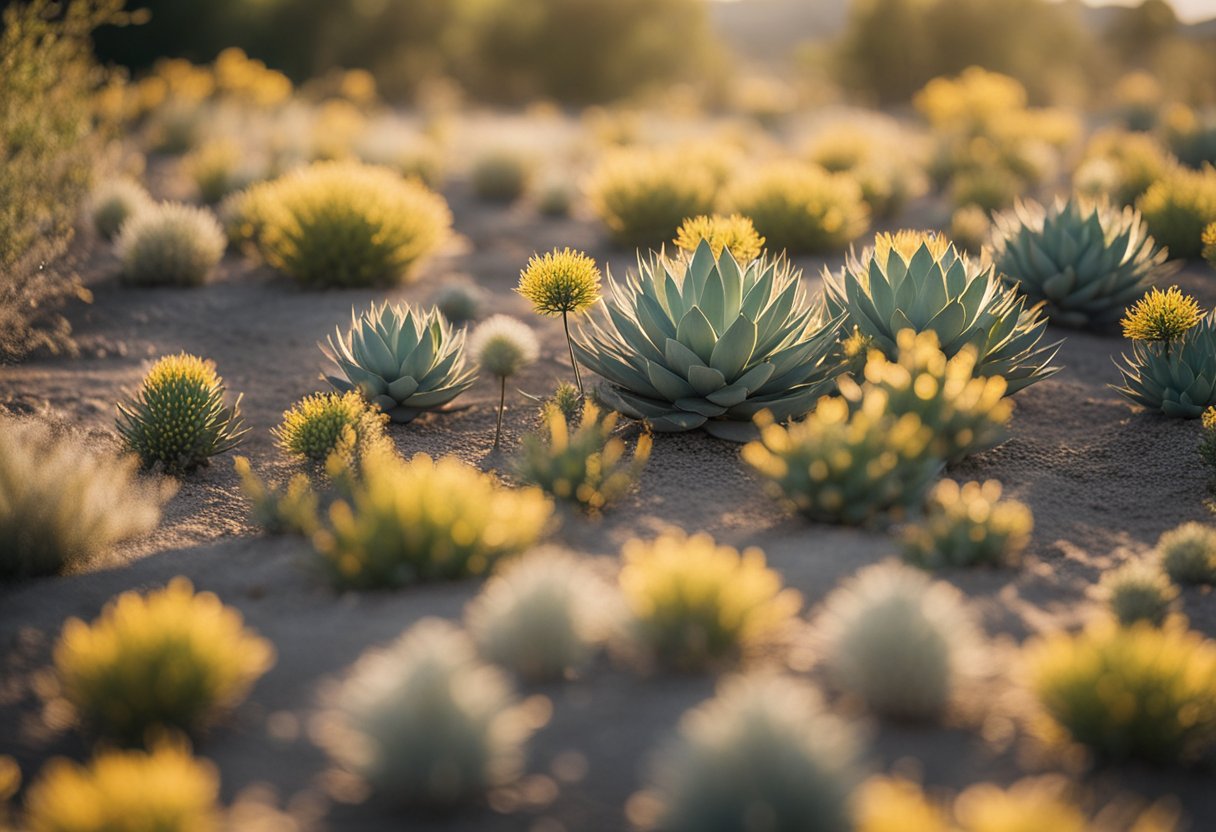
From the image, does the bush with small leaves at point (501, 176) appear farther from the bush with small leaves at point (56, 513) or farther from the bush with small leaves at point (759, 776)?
the bush with small leaves at point (759, 776)

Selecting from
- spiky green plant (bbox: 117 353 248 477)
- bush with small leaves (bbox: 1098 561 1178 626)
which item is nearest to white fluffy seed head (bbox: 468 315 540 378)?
spiky green plant (bbox: 117 353 248 477)

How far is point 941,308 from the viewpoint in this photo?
6016 millimetres

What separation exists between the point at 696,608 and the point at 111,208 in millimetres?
8704

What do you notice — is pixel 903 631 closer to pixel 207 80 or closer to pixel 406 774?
pixel 406 774

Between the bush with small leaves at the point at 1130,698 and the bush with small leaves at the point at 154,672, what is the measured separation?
248cm

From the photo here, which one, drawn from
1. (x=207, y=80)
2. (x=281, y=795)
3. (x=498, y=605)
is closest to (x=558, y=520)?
(x=498, y=605)

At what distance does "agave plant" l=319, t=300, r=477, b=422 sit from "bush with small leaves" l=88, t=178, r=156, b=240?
487cm

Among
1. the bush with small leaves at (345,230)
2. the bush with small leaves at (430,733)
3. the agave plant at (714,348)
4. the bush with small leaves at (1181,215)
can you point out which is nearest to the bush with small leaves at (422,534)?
the bush with small leaves at (430,733)

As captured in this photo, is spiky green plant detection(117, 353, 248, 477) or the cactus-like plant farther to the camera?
spiky green plant detection(117, 353, 248, 477)

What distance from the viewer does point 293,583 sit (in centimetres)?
431

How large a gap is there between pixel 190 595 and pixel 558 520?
154 cm

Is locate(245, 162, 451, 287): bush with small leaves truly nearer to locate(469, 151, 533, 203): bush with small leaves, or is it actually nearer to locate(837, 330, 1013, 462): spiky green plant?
locate(469, 151, 533, 203): bush with small leaves

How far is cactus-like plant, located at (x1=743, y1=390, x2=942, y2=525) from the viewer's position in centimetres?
444

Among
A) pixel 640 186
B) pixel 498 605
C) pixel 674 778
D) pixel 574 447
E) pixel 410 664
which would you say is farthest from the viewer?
pixel 640 186
